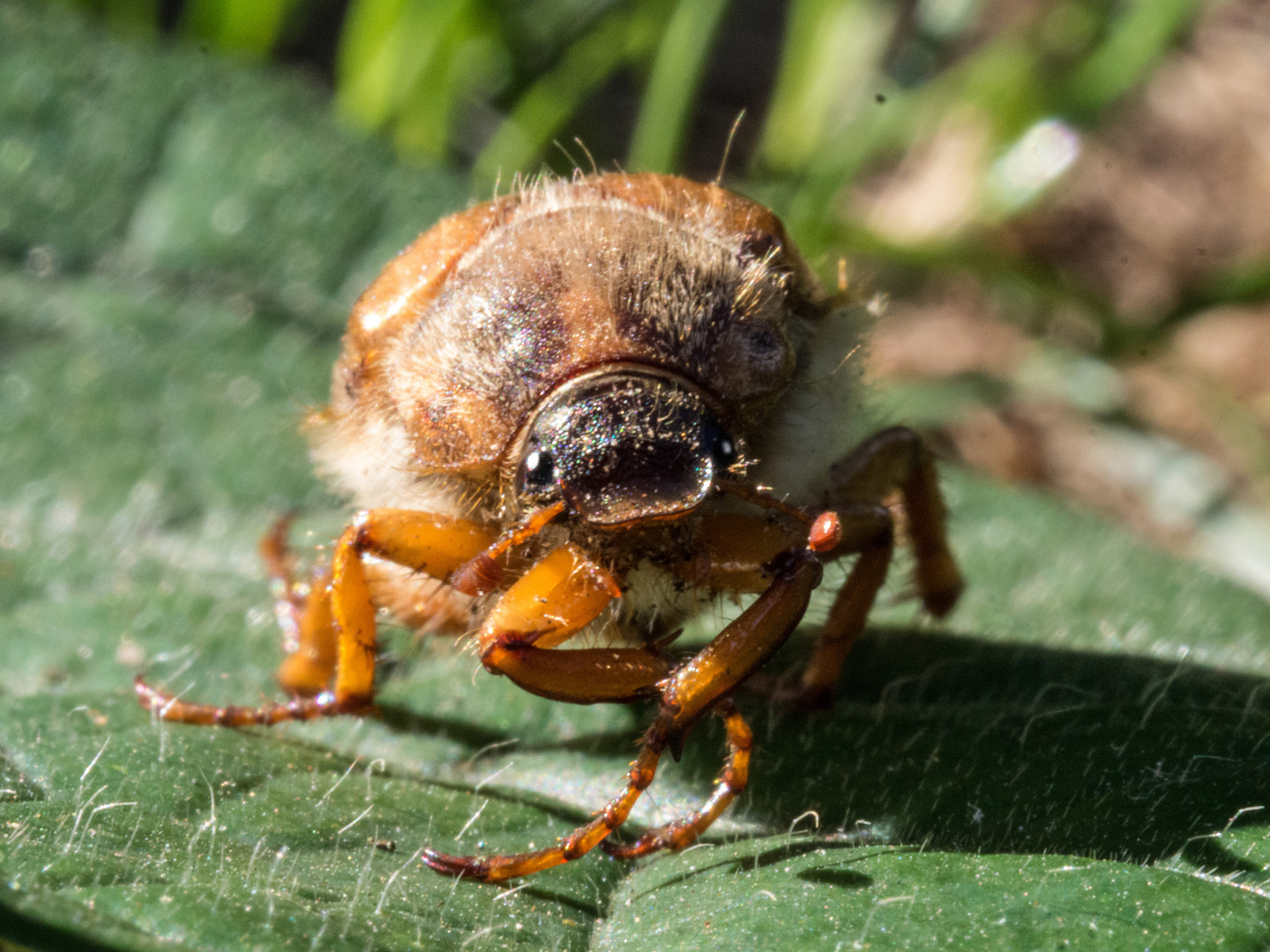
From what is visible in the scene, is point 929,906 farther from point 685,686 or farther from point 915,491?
point 915,491

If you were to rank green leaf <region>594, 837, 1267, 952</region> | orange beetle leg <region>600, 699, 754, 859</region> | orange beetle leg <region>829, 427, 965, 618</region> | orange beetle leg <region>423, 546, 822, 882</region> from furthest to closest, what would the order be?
orange beetle leg <region>829, 427, 965, 618</region> → orange beetle leg <region>600, 699, 754, 859</region> → orange beetle leg <region>423, 546, 822, 882</region> → green leaf <region>594, 837, 1267, 952</region>

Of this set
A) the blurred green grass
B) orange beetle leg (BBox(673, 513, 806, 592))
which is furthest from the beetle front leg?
the blurred green grass

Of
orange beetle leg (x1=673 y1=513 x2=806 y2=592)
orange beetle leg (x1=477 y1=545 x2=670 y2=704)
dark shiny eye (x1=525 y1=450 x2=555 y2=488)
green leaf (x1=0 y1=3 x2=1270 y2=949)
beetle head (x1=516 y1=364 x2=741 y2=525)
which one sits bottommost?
green leaf (x1=0 y1=3 x2=1270 y2=949)

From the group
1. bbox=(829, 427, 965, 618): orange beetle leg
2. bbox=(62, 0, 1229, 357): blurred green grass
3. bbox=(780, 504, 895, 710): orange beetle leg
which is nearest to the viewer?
bbox=(780, 504, 895, 710): orange beetle leg

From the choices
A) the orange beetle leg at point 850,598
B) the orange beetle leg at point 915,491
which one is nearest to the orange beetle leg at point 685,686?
the orange beetle leg at point 850,598

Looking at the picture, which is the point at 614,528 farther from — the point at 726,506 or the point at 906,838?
the point at 906,838

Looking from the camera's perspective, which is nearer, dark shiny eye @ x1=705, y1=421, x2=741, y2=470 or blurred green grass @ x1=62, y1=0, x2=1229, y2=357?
dark shiny eye @ x1=705, y1=421, x2=741, y2=470

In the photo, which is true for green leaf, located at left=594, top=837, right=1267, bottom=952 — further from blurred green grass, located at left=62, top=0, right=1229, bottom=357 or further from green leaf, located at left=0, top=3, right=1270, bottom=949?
blurred green grass, located at left=62, top=0, right=1229, bottom=357

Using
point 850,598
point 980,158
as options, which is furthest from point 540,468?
point 980,158
